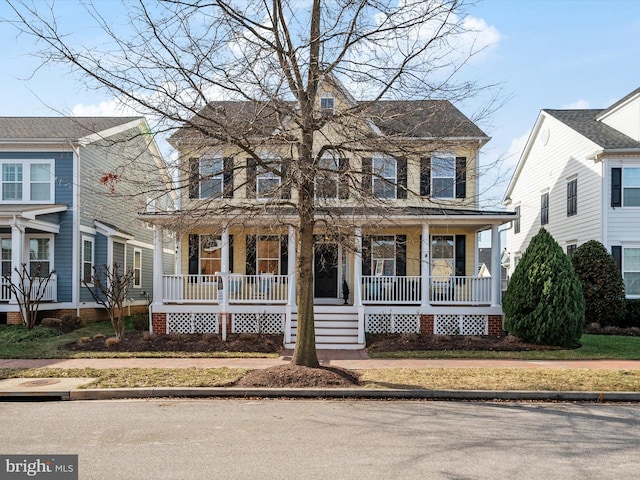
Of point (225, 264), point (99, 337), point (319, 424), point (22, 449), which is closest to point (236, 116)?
point (319, 424)

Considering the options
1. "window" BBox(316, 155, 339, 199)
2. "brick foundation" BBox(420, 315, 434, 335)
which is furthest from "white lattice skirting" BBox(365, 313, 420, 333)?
"window" BBox(316, 155, 339, 199)

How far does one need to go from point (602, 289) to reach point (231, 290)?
12493 millimetres

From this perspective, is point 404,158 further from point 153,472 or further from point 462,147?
point 153,472

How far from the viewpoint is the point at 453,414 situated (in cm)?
787

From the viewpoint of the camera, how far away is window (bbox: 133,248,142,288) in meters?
25.1

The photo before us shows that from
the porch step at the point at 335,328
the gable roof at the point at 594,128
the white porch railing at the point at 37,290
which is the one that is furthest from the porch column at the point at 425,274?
the white porch railing at the point at 37,290

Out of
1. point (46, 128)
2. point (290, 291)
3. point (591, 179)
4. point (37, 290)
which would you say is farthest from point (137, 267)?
point (591, 179)

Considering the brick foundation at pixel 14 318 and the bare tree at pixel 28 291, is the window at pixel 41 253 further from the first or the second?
the brick foundation at pixel 14 318

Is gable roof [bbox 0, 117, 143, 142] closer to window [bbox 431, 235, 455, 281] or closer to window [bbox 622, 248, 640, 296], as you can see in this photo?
window [bbox 431, 235, 455, 281]

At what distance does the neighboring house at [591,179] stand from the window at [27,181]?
1644 centimetres

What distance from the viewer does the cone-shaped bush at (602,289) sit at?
61.2 ft

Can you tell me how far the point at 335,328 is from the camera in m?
15.4

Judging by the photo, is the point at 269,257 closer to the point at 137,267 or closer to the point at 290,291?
the point at 290,291

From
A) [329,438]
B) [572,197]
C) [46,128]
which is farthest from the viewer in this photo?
[572,197]
